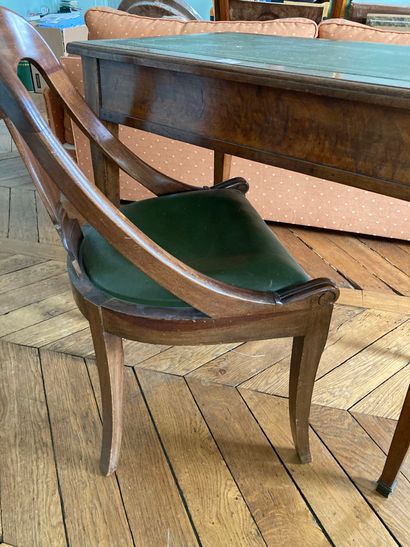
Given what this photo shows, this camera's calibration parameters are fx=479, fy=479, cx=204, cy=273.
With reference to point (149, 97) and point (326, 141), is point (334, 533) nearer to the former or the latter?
point (326, 141)

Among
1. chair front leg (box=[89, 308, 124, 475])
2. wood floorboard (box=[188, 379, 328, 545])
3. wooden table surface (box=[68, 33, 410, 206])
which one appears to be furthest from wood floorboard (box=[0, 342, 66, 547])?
wooden table surface (box=[68, 33, 410, 206])

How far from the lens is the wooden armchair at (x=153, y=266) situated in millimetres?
618

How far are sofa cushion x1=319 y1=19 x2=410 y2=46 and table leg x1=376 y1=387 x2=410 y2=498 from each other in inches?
48.8

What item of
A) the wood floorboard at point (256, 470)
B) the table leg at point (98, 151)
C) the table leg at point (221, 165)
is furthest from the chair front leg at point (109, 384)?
the table leg at point (221, 165)

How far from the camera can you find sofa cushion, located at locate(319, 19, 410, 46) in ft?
5.13

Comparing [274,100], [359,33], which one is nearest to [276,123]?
[274,100]

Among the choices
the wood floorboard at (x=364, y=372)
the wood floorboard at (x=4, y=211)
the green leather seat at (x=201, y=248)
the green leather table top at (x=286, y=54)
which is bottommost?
the wood floorboard at (x=4, y=211)

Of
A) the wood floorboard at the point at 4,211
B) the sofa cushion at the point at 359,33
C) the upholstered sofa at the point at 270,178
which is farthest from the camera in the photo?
the wood floorboard at the point at 4,211

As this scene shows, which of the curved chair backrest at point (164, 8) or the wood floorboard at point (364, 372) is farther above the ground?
the curved chair backrest at point (164, 8)

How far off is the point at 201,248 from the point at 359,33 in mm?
1175

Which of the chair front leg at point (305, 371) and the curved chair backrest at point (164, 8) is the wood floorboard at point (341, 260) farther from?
the curved chair backrest at point (164, 8)

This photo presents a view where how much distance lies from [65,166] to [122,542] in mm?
677

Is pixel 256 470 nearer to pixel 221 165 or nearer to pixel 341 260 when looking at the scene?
pixel 221 165

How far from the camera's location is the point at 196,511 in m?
0.92
